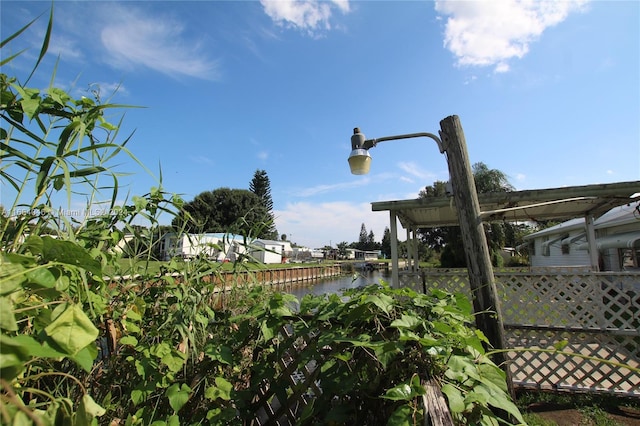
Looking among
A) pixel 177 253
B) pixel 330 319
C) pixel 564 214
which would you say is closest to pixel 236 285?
pixel 177 253

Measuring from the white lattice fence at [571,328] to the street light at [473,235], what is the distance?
121 cm

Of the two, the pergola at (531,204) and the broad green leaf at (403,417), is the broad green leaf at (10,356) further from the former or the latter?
the pergola at (531,204)

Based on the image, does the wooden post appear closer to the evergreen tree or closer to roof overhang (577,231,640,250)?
roof overhang (577,231,640,250)

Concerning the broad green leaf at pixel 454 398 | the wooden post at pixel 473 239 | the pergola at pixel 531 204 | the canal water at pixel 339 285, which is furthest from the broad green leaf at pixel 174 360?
the pergola at pixel 531 204

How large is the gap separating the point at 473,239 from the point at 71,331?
2297 mm

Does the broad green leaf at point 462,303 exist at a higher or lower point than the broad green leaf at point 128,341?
higher

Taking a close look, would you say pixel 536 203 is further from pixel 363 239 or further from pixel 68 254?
pixel 363 239

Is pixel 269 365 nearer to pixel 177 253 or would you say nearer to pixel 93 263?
pixel 177 253

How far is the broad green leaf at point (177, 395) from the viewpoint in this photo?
126 centimetres

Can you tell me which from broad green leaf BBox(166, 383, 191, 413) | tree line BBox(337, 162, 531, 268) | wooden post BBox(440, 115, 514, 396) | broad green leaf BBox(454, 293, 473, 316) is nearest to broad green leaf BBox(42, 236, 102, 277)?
broad green leaf BBox(166, 383, 191, 413)

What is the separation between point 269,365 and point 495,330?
1505 millimetres

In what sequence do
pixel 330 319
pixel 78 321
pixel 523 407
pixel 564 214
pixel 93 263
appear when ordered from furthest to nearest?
pixel 564 214 < pixel 523 407 < pixel 330 319 < pixel 93 263 < pixel 78 321

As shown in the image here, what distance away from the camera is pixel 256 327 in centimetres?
160

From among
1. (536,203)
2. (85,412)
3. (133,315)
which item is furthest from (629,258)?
(85,412)
